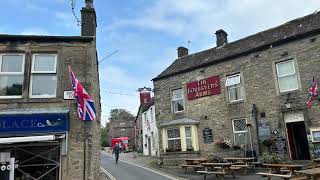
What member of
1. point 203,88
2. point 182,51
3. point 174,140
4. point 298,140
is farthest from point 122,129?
point 298,140

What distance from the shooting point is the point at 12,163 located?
9117 mm

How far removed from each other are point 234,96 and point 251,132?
2561mm

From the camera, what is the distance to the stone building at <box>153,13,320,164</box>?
57.1 ft

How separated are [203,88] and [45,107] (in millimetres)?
12258

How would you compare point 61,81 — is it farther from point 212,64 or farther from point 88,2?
point 212,64

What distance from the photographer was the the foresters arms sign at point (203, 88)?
21141 mm

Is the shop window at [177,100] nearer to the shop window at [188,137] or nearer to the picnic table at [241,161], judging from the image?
the shop window at [188,137]

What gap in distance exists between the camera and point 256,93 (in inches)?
754

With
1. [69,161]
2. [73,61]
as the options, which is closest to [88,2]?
[73,61]

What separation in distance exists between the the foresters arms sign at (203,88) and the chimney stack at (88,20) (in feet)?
33.1

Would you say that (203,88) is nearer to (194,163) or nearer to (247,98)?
(247,98)

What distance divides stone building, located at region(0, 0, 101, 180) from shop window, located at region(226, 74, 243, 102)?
1075 centimetres

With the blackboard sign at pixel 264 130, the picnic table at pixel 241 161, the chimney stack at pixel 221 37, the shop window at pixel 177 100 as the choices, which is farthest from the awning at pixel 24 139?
the chimney stack at pixel 221 37

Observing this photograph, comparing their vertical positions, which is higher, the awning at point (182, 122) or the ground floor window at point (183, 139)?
the awning at point (182, 122)
